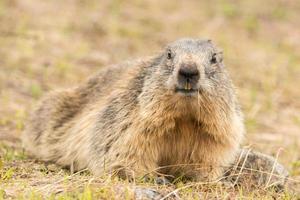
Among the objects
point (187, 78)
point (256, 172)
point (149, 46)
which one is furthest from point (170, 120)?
point (149, 46)

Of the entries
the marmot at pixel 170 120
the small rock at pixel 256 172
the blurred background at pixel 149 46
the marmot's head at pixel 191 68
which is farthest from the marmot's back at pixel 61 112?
the small rock at pixel 256 172

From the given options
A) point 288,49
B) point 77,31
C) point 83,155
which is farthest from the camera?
point 288,49

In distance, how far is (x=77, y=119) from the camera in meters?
7.72

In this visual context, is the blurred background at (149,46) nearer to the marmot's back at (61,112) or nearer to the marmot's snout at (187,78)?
the marmot's back at (61,112)

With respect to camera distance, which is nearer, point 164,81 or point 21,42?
point 164,81

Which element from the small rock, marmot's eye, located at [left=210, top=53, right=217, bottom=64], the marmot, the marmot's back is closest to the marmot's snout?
the marmot

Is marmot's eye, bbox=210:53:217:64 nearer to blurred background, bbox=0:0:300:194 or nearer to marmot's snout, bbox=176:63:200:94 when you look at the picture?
marmot's snout, bbox=176:63:200:94

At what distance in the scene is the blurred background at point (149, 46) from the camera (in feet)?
32.3

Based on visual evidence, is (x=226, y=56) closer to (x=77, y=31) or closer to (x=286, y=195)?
(x=77, y=31)

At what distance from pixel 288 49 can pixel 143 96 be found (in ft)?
26.6

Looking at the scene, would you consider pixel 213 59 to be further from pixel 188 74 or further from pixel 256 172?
pixel 256 172

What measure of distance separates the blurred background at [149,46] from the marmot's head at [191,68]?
207cm

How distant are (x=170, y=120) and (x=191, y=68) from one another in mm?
611

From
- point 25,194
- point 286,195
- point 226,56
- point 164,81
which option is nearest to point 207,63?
point 164,81
